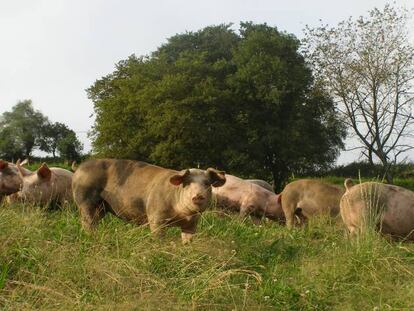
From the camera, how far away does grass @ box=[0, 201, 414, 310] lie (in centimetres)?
522

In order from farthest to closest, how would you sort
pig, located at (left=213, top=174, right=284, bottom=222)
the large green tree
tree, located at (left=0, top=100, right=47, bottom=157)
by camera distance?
1. tree, located at (left=0, top=100, right=47, bottom=157)
2. the large green tree
3. pig, located at (left=213, top=174, right=284, bottom=222)

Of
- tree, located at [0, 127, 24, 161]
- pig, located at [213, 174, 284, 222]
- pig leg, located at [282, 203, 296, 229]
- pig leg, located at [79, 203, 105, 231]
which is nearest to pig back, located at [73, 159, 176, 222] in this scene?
pig leg, located at [79, 203, 105, 231]

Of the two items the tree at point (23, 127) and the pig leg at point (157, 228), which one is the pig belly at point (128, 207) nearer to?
the pig leg at point (157, 228)

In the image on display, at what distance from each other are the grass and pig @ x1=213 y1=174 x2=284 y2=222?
7389 mm

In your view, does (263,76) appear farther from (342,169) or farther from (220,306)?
(220,306)

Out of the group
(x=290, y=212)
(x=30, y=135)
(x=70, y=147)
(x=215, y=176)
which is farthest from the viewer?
(x=30, y=135)

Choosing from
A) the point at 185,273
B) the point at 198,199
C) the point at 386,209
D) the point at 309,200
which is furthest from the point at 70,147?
the point at 185,273

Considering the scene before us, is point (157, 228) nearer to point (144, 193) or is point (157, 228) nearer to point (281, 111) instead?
point (144, 193)

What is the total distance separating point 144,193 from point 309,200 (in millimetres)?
5651

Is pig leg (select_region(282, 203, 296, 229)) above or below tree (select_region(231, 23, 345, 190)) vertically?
below

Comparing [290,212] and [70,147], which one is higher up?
[70,147]

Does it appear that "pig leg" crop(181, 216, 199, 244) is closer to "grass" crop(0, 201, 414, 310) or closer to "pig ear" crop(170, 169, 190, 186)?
"pig ear" crop(170, 169, 190, 186)

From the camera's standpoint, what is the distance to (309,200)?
1361 centimetres

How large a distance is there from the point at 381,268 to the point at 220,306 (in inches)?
76.7
